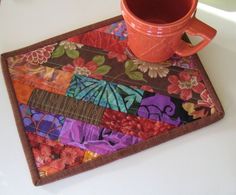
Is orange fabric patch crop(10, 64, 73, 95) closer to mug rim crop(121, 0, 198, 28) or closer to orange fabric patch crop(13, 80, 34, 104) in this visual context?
orange fabric patch crop(13, 80, 34, 104)

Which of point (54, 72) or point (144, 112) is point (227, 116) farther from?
point (54, 72)

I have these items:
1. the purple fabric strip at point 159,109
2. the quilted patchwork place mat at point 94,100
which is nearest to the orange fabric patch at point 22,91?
the quilted patchwork place mat at point 94,100

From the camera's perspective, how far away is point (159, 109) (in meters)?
0.42

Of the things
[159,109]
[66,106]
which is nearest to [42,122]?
[66,106]

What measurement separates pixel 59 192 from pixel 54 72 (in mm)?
154

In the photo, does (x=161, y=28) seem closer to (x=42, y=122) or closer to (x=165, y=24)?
(x=165, y=24)

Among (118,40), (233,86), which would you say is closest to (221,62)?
(233,86)

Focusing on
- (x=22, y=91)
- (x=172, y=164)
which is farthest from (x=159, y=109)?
(x=22, y=91)

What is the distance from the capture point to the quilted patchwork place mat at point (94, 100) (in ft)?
1.30

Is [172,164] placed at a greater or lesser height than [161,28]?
lesser

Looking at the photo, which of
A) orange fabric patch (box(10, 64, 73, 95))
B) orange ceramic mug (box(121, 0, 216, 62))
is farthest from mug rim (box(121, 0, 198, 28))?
orange fabric patch (box(10, 64, 73, 95))

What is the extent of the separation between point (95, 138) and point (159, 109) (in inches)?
3.4

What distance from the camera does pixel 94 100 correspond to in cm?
42

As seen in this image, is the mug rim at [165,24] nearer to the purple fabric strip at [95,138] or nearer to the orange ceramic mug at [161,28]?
the orange ceramic mug at [161,28]
